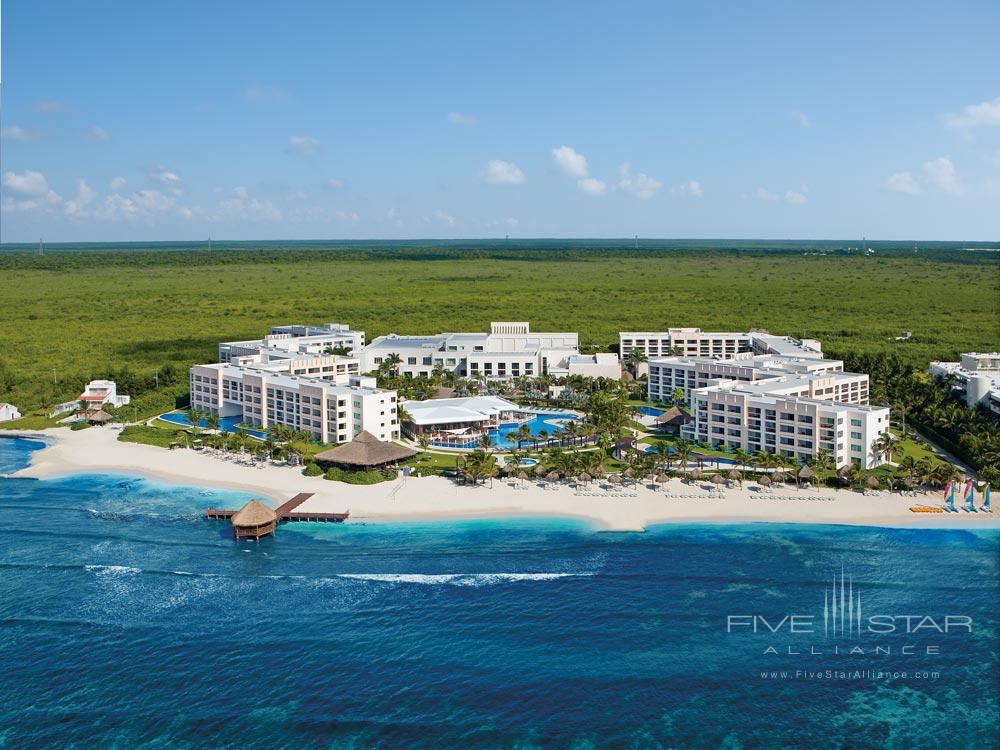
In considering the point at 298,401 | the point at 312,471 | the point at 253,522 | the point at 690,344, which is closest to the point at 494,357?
the point at 690,344

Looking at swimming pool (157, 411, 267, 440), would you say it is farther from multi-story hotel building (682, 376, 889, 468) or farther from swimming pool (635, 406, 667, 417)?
multi-story hotel building (682, 376, 889, 468)

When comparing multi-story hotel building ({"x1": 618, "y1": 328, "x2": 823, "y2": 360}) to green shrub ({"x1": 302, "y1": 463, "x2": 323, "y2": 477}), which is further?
multi-story hotel building ({"x1": 618, "y1": 328, "x2": 823, "y2": 360})

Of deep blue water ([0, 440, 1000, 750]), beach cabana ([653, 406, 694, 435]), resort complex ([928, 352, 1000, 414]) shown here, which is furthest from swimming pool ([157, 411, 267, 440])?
resort complex ([928, 352, 1000, 414])

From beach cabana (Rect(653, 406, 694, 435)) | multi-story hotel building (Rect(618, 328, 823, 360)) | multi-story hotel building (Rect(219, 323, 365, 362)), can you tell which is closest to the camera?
beach cabana (Rect(653, 406, 694, 435))

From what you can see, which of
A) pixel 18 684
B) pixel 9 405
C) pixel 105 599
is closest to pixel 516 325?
pixel 9 405

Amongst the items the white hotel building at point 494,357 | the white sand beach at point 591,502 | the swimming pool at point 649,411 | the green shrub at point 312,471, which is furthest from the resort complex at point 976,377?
the green shrub at point 312,471

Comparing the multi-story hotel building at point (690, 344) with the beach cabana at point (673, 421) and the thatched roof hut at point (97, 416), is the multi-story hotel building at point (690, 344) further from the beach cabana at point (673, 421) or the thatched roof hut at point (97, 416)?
the thatched roof hut at point (97, 416)
